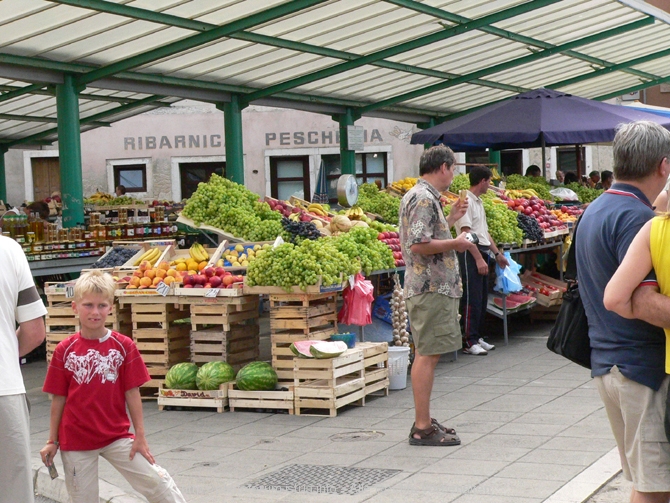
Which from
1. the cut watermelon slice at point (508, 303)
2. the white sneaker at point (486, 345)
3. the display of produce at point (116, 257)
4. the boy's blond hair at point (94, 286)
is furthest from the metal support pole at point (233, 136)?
the boy's blond hair at point (94, 286)

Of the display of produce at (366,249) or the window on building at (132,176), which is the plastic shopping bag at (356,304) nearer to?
the display of produce at (366,249)

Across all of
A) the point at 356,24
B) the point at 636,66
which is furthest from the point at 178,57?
the point at 636,66

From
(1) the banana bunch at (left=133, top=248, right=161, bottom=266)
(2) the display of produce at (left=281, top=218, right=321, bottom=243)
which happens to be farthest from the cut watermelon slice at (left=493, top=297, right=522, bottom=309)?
(1) the banana bunch at (left=133, top=248, right=161, bottom=266)

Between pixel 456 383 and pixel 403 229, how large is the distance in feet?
8.40

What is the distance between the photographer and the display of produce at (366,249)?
8.86 metres

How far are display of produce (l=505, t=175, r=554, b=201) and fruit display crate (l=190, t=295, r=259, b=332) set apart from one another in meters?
7.67

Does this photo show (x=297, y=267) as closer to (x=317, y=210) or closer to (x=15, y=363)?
(x=317, y=210)

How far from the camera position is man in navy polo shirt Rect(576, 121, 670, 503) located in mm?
3604

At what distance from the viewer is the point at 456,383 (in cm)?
903

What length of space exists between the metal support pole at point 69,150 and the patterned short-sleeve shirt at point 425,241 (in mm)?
8718

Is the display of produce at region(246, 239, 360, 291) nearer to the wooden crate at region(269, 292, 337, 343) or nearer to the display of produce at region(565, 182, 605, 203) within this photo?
the wooden crate at region(269, 292, 337, 343)

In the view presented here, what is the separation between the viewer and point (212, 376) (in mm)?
8203

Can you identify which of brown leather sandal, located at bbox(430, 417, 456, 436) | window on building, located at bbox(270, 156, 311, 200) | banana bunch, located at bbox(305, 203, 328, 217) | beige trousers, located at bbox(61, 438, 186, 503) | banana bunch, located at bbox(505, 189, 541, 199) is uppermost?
window on building, located at bbox(270, 156, 311, 200)

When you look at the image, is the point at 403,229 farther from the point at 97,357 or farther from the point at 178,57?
the point at 178,57
